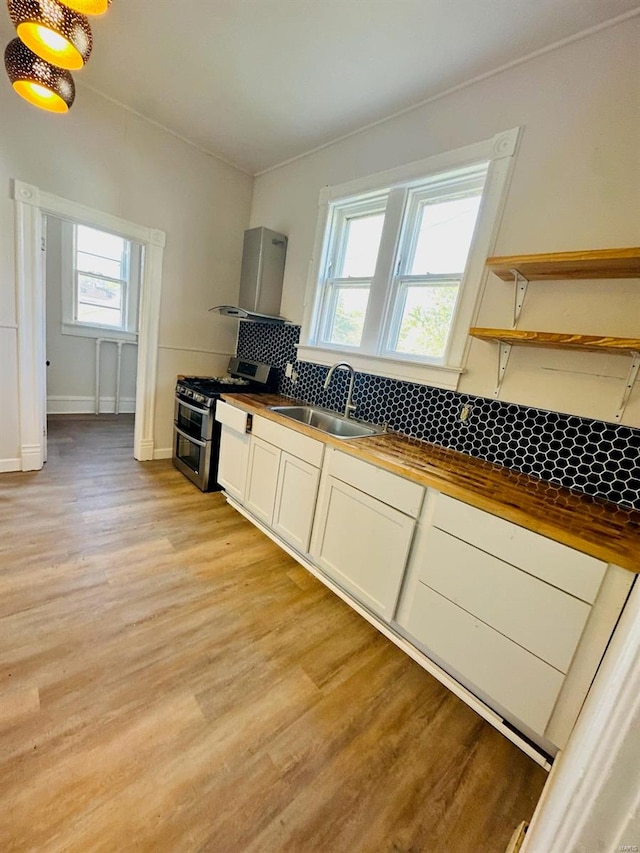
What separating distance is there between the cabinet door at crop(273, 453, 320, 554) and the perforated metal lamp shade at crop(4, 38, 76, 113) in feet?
6.51

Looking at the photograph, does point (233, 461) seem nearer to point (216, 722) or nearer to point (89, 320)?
point (216, 722)

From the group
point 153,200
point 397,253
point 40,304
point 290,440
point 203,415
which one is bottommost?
point 203,415

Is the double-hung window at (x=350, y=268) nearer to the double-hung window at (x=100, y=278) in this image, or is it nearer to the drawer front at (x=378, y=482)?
the drawer front at (x=378, y=482)

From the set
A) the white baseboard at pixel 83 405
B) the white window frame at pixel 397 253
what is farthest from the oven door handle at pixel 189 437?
the white baseboard at pixel 83 405

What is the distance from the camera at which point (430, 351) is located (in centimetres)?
228

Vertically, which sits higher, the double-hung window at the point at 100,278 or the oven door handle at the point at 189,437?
the double-hung window at the point at 100,278

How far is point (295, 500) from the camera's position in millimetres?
2195

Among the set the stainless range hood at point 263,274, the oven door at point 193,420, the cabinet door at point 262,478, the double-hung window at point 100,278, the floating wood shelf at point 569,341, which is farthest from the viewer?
the double-hung window at point 100,278

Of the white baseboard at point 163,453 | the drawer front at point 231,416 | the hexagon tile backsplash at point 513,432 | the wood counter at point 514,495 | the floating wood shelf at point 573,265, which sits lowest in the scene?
the white baseboard at point 163,453

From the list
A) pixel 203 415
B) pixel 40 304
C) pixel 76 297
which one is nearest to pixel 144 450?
pixel 203 415

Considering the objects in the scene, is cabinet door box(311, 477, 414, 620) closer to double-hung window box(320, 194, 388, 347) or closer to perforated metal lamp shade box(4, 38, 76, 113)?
double-hung window box(320, 194, 388, 347)

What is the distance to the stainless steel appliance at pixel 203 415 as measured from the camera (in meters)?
2.95

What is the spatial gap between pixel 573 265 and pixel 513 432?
802 mm

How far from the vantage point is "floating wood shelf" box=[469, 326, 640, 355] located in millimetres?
1349
